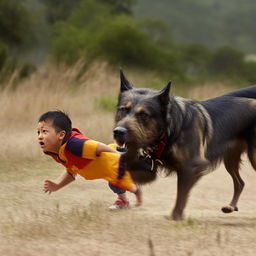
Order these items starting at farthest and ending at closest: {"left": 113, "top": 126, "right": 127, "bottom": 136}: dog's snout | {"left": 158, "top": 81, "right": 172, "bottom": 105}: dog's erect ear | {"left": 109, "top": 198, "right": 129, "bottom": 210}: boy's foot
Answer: {"left": 109, "top": 198, "right": 129, "bottom": 210}: boy's foot → {"left": 158, "top": 81, "right": 172, "bottom": 105}: dog's erect ear → {"left": 113, "top": 126, "right": 127, "bottom": 136}: dog's snout

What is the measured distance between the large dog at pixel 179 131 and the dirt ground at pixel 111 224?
427 millimetres

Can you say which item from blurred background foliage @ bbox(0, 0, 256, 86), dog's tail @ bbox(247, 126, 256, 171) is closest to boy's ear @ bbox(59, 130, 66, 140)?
dog's tail @ bbox(247, 126, 256, 171)

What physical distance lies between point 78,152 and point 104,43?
997 inches

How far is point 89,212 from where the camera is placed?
6.02m

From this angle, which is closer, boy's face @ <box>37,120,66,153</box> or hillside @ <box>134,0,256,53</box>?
boy's face @ <box>37,120,66,153</box>

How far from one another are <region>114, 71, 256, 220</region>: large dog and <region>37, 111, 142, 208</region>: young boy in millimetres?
129

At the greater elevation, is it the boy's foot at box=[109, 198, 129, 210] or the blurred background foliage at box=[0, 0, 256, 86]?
the blurred background foliage at box=[0, 0, 256, 86]

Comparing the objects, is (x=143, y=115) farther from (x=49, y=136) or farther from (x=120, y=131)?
(x=49, y=136)

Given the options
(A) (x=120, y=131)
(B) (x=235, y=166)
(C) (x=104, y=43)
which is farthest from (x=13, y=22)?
(A) (x=120, y=131)

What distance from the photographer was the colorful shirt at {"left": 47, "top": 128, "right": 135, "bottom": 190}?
5824mm

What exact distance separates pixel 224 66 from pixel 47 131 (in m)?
42.7

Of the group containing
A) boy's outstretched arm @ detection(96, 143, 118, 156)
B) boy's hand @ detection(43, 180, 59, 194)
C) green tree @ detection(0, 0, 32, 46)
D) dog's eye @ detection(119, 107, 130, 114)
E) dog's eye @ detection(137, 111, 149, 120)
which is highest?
green tree @ detection(0, 0, 32, 46)

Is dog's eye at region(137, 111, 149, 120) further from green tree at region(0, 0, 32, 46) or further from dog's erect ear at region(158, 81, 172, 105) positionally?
green tree at region(0, 0, 32, 46)

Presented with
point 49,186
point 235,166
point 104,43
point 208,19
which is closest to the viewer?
point 49,186
